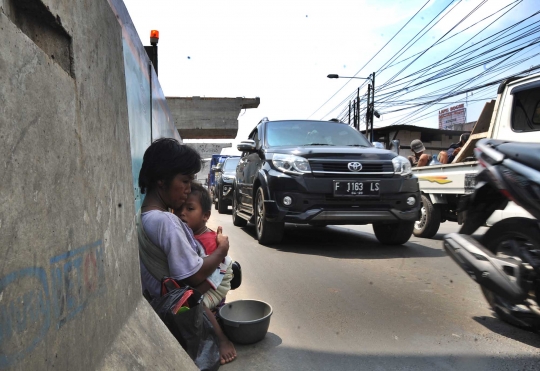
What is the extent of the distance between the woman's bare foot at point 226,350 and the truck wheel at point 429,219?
4.57 meters

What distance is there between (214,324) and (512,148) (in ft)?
6.75

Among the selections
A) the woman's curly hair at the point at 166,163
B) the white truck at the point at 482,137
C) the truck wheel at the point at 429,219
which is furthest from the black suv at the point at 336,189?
the woman's curly hair at the point at 166,163

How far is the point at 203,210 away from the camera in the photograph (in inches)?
104

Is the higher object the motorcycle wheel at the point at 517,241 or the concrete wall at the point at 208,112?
the concrete wall at the point at 208,112

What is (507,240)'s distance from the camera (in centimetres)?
244

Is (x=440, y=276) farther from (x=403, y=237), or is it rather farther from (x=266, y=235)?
(x=266, y=235)

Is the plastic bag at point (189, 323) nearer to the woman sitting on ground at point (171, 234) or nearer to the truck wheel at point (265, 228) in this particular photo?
the woman sitting on ground at point (171, 234)

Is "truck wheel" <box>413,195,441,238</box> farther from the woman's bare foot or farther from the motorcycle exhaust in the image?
the woman's bare foot

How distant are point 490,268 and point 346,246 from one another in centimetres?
317

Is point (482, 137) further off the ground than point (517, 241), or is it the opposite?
point (482, 137)

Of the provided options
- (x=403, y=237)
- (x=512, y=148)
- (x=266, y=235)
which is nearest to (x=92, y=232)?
(x=512, y=148)

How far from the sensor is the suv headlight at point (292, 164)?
4.82m

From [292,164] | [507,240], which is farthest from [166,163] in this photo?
[292,164]

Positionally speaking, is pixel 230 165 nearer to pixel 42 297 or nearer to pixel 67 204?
pixel 67 204
